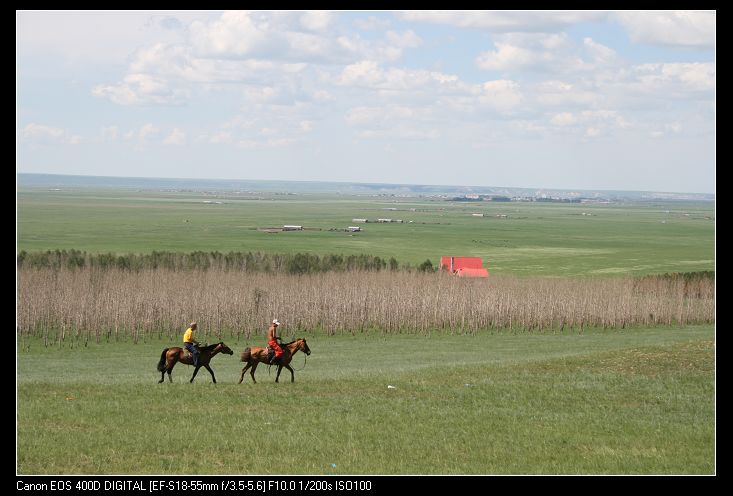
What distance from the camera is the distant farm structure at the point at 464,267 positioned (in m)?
74.9

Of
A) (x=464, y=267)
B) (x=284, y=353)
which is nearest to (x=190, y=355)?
(x=284, y=353)

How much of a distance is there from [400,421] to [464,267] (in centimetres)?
A: 6066

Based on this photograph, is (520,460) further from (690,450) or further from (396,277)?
(396,277)

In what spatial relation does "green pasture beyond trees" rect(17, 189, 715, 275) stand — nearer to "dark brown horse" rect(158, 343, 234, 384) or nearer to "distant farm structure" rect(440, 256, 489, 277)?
"distant farm structure" rect(440, 256, 489, 277)

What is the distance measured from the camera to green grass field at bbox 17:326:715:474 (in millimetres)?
16359

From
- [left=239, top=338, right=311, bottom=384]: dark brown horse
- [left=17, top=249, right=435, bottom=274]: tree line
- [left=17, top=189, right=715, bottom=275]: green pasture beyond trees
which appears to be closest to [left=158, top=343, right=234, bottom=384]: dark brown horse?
[left=239, top=338, right=311, bottom=384]: dark brown horse

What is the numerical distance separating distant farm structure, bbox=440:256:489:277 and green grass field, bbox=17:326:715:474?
45.8 meters

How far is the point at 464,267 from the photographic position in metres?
79.6

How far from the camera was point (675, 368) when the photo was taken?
2584cm

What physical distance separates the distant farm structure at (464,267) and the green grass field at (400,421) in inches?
1803

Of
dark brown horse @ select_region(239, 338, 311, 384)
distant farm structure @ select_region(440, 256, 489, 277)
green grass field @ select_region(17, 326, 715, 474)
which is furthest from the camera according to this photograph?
distant farm structure @ select_region(440, 256, 489, 277)

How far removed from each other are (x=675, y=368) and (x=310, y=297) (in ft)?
111

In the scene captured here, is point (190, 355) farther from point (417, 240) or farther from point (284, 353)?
point (417, 240)
